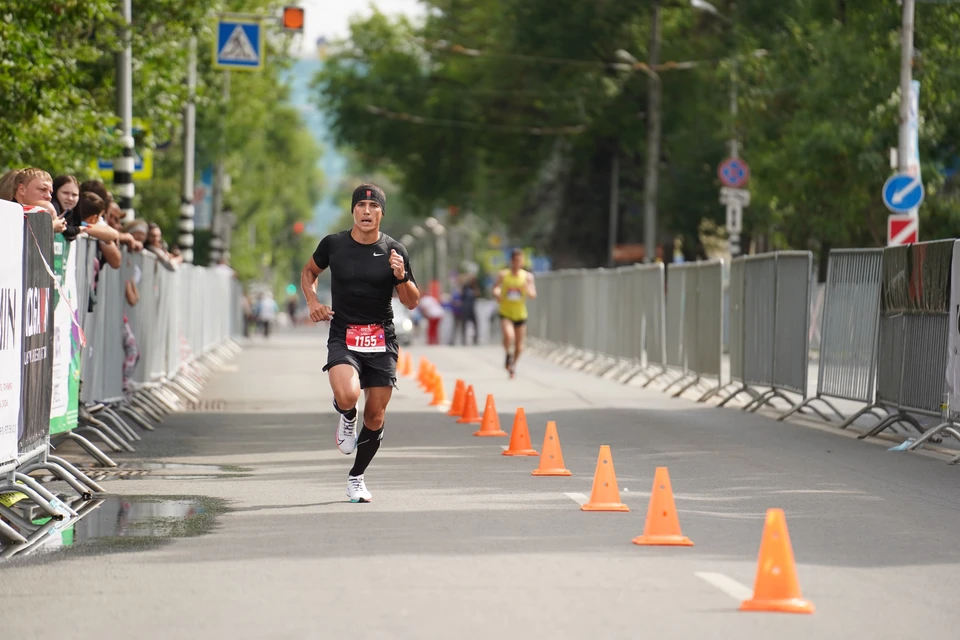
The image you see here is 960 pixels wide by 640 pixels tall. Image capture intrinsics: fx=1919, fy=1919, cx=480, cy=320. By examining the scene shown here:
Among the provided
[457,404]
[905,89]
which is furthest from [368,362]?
[905,89]

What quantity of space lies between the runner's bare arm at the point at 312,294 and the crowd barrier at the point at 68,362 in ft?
5.01

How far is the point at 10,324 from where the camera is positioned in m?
10.3

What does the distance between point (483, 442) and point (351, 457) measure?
175cm

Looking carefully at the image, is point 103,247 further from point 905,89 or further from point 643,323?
point 905,89

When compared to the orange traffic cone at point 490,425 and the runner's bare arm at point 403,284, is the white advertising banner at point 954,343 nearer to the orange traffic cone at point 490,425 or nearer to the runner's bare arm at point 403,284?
the orange traffic cone at point 490,425

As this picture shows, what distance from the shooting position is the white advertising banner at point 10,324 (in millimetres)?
10133

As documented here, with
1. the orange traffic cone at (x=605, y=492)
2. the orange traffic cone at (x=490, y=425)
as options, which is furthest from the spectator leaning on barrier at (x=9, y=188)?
the orange traffic cone at (x=490, y=425)

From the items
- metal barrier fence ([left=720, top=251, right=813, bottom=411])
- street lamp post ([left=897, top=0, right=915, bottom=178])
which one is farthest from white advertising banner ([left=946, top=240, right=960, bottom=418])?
street lamp post ([left=897, top=0, right=915, bottom=178])

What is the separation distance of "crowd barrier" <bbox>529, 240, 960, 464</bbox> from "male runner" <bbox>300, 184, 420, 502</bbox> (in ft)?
17.7

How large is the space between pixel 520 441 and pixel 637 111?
1401 inches

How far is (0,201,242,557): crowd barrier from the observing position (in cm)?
1037

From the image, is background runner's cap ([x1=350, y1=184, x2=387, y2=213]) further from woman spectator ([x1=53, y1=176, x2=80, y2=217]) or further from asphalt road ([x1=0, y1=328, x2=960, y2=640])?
woman spectator ([x1=53, y1=176, x2=80, y2=217])

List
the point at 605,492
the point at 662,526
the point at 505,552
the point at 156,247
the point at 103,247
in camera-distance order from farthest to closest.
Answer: the point at 156,247, the point at 103,247, the point at 605,492, the point at 662,526, the point at 505,552

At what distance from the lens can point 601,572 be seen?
28.1 ft
